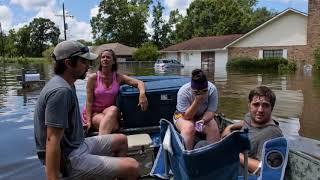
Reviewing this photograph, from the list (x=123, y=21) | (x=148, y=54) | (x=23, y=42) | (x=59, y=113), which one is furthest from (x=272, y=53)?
(x=23, y=42)

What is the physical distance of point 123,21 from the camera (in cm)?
8400

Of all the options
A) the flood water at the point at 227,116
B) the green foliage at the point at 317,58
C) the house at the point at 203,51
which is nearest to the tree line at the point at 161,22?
the house at the point at 203,51

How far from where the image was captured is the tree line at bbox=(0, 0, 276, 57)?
66188 mm

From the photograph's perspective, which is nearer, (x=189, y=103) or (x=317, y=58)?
(x=189, y=103)

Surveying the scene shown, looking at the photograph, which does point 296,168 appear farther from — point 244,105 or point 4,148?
point 244,105

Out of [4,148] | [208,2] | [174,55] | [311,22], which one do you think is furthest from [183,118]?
[208,2]

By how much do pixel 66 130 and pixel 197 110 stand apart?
6.73ft

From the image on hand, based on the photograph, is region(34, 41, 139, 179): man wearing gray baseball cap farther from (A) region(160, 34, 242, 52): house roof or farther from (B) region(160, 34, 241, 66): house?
(A) region(160, 34, 242, 52): house roof

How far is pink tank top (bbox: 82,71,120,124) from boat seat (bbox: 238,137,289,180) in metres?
2.77

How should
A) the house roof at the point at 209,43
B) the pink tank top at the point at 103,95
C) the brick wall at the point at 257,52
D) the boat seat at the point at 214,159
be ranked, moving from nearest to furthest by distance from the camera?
the boat seat at the point at 214,159, the pink tank top at the point at 103,95, the brick wall at the point at 257,52, the house roof at the point at 209,43

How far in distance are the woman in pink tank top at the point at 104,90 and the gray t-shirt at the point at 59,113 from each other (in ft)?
7.96

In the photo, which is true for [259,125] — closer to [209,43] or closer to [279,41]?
[279,41]

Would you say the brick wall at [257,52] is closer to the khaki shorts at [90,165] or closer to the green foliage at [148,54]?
the green foliage at [148,54]

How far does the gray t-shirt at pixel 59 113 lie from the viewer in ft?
10.9
